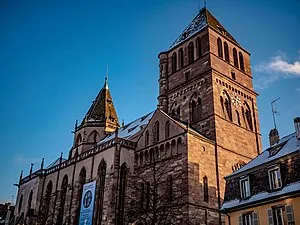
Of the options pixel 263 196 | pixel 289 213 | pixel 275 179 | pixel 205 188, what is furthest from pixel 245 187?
pixel 205 188

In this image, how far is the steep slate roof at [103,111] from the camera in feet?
170

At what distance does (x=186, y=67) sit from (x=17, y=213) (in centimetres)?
2938

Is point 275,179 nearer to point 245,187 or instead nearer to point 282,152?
point 282,152

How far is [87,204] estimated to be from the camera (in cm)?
Result: 3397

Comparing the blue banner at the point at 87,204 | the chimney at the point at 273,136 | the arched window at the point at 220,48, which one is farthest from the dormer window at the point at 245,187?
the arched window at the point at 220,48

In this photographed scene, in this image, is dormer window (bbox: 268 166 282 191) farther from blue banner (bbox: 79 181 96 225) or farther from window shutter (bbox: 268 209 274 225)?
blue banner (bbox: 79 181 96 225)

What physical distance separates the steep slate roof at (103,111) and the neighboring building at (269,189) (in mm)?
31804

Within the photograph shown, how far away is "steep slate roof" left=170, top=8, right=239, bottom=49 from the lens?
40.4 m

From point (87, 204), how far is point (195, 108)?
45.6ft

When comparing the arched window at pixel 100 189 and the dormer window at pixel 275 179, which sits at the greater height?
the arched window at pixel 100 189

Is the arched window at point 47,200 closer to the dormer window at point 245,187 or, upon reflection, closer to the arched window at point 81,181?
the arched window at point 81,181

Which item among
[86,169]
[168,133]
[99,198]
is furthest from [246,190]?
[86,169]

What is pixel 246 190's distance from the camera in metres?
20.8

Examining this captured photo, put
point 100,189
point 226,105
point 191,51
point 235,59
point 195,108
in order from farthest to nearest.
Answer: point 235,59 → point 191,51 → point 195,108 → point 226,105 → point 100,189
